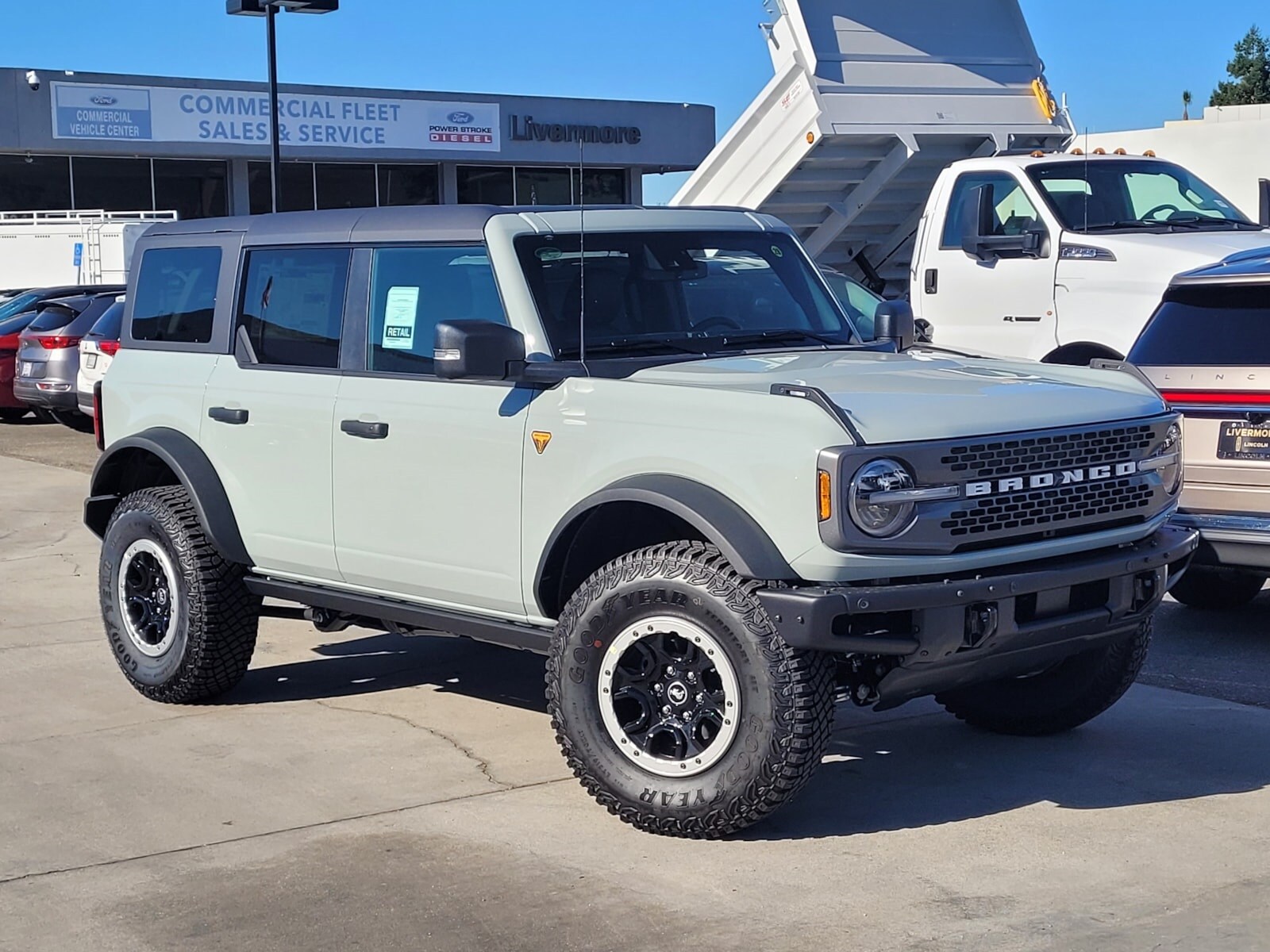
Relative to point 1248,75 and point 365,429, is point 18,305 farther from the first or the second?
point 1248,75

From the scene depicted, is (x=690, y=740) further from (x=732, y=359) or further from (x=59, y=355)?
(x=59, y=355)

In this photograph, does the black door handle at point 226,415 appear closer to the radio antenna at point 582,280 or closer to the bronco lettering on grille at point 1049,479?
the radio antenna at point 582,280

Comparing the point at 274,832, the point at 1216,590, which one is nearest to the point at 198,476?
the point at 274,832

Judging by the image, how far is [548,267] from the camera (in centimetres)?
621

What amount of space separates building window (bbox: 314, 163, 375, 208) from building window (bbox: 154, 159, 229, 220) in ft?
7.90

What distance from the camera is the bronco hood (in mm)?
5152

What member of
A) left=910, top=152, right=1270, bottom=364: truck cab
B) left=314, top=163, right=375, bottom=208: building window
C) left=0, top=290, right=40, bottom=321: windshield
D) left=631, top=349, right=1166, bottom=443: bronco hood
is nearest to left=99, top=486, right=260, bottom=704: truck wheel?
left=631, top=349, right=1166, bottom=443: bronco hood

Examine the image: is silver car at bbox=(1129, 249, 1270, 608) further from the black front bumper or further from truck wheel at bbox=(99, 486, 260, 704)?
truck wheel at bbox=(99, 486, 260, 704)

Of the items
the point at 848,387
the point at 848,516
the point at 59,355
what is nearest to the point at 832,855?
the point at 848,516

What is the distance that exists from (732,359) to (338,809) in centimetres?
204

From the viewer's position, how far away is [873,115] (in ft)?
46.1

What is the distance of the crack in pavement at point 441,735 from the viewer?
6.08 metres

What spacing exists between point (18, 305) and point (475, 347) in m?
18.1

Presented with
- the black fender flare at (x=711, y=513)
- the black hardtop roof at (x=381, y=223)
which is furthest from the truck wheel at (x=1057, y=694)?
the black hardtop roof at (x=381, y=223)
